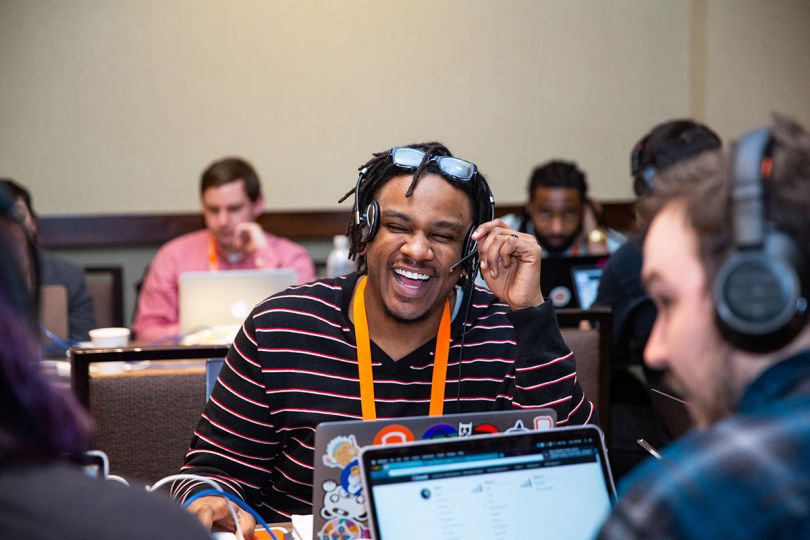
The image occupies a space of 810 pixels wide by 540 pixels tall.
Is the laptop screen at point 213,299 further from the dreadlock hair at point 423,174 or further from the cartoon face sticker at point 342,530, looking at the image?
the cartoon face sticker at point 342,530

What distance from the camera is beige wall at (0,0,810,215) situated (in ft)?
14.3

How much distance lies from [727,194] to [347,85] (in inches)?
153

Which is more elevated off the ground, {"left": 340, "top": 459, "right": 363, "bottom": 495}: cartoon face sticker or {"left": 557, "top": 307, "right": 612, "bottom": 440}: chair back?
{"left": 340, "top": 459, "right": 363, "bottom": 495}: cartoon face sticker

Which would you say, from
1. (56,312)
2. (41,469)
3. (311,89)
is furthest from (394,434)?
(311,89)

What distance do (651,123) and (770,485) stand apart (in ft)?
14.1

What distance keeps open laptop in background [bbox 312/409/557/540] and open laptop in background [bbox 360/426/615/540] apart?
0.31 feet

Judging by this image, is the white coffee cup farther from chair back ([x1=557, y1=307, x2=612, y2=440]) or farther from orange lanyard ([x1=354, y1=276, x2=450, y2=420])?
chair back ([x1=557, y1=307, x2=612, y2=440])

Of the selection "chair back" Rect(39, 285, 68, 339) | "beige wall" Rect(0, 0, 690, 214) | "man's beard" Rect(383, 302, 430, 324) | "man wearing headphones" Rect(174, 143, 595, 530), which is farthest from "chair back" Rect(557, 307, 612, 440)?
"beige wall" Rect(0, 0, 690, 214)

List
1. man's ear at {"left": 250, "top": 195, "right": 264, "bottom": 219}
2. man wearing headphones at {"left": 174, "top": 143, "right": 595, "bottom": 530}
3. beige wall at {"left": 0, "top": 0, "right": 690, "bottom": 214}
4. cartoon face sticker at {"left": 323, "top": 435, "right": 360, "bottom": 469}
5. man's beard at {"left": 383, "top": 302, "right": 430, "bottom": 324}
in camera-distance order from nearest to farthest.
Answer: cartoon face sticker at {"left": 323, "top": 435, "right": 360, "bottom": 469}
man wearing headphones at {"left": 174, "top": 143, "right": 595, "bottom": 530}
man's beard at {"left": 383, "top": 302, "right": 430, "bottom": 324}
man's ear at {"left": 250, "top": 195, "right": 264, "bottom": 219}
beige wall at {"left": 0, "top": 0, "right": 690, "bottom": 214}

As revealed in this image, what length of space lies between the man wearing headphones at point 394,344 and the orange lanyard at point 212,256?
6.75 ft

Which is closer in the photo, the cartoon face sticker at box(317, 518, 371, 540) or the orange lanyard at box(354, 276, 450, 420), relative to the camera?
the cartoon face sticker at box(317, 518, 371, 540)

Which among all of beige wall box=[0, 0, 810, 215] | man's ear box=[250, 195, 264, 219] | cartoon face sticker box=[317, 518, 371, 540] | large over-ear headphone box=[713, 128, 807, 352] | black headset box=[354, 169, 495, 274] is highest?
beige wall box=[0, 0, 810, 215]

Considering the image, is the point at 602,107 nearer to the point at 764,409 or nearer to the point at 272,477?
the point at 272,477

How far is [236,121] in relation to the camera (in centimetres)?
443
